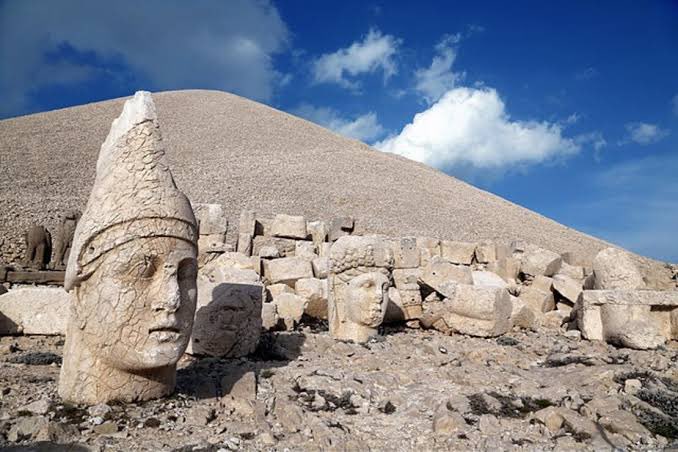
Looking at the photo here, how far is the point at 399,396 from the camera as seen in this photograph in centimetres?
518

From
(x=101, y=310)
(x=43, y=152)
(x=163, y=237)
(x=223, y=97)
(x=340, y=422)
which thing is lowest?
(x=340, y=422)

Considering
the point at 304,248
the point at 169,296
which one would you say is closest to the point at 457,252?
the point at 304,248

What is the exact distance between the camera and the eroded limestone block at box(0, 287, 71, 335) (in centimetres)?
695

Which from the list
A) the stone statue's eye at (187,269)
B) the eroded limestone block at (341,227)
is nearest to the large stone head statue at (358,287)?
the stone statue's eye at (187,269)

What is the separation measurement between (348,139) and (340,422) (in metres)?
35.0

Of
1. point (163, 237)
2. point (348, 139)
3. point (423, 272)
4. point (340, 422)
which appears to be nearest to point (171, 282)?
point (163, 237)

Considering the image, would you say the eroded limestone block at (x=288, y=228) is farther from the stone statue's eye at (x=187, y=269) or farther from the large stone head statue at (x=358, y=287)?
the stone statue's eye at (x=187, y=269)

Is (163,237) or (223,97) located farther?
(223,97)

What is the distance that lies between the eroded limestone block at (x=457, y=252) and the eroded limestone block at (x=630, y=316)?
4627 millimetres

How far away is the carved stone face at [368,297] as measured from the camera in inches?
287

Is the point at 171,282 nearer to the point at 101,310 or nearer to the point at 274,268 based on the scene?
the point at 101,310

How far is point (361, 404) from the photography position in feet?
15.8

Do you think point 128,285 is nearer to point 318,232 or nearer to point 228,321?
point 228,321

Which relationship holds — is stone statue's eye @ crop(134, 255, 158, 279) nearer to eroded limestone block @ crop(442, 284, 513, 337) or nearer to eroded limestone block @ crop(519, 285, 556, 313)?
eroded limestone block @ crop(442, 284, 513, 337)
